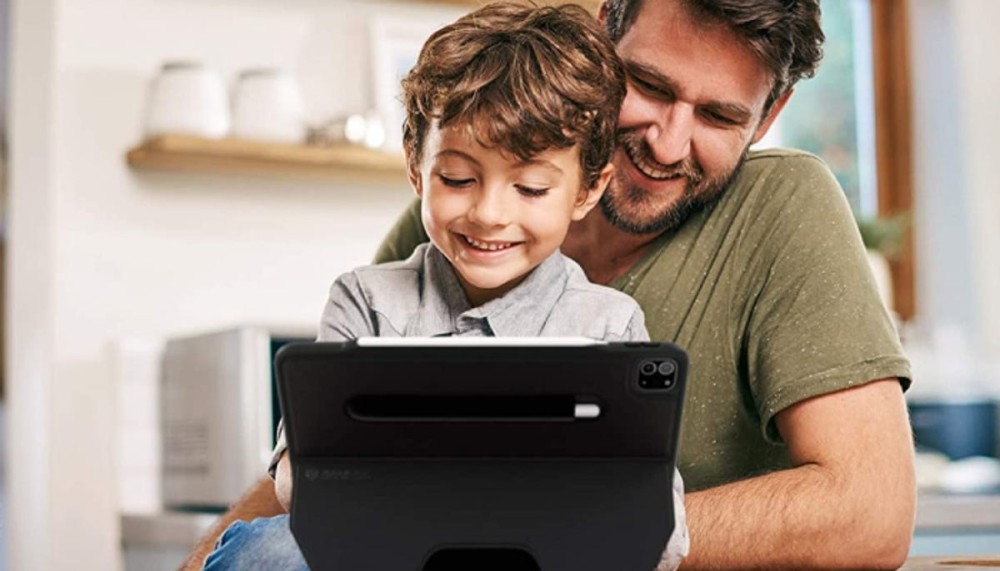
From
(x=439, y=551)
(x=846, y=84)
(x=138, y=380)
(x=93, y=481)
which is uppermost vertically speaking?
(x=846, y=84)

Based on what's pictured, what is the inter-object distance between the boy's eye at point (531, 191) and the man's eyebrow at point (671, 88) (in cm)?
38

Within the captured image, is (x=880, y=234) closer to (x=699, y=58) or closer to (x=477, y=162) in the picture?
(x=699, y=58)

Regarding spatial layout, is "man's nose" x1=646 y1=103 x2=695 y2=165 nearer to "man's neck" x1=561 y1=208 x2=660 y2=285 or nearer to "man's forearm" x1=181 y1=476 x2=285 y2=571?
"man's neck" x1=561 y1=208 x2=660 y2=285

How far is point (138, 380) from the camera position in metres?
3.25

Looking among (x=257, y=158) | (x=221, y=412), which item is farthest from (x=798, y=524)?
(x=257, y=158)

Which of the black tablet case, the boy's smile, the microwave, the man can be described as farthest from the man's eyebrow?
the microwave

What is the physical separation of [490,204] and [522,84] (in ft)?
0.37

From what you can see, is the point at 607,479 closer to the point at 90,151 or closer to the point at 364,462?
the point at 364,462

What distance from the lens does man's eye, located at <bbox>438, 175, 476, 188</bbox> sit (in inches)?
49.5

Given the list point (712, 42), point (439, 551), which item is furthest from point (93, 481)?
point (439, 551)

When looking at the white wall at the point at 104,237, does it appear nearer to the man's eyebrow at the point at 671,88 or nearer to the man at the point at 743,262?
the man at the point at 743,262


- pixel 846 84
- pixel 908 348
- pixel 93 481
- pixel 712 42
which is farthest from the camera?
pixel 846 84

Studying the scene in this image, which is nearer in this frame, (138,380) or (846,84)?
(138,380)

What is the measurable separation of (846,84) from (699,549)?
3563mm
